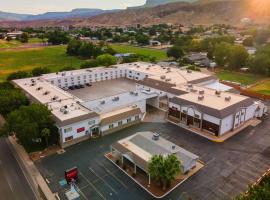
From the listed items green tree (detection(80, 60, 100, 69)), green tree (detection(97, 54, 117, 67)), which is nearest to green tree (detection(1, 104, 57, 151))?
green tree (detection(80, 60, 100, 69))

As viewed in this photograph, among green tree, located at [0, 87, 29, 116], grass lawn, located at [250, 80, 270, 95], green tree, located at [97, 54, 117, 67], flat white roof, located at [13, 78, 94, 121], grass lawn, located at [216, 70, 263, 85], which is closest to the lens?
flat white roof, located at [13, 78, 94, 121]

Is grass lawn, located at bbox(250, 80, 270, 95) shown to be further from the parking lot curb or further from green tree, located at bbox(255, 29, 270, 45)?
green tree, located at bbox(255, 29, 270, 45)

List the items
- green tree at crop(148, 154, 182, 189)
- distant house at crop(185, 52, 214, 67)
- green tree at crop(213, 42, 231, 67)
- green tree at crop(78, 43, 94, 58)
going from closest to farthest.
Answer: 1. green tree at crop(148, 154, 182, 189)
2. green tree at crop(213, 42, 231, 67)
3. distant house at crop(185, 52, 214, 67)
4. green tree at crop(78, 43, 94, 58)

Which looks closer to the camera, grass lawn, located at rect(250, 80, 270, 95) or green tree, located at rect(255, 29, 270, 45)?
grass lawn, located at rect(250, 80, 270, 95)

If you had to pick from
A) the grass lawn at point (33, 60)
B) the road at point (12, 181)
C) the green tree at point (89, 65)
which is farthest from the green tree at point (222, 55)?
the road at point (12, 181)

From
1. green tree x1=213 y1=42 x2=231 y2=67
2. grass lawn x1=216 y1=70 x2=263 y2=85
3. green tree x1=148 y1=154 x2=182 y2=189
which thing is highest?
green tree x1=213 y1=42 x2=231 y2=67

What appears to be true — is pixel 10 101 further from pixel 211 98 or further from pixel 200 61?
pixel 200 61

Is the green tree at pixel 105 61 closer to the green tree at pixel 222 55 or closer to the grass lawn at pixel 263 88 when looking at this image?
the green tree at pixel 222 55

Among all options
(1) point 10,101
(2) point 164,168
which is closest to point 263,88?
(2) point 164,168
